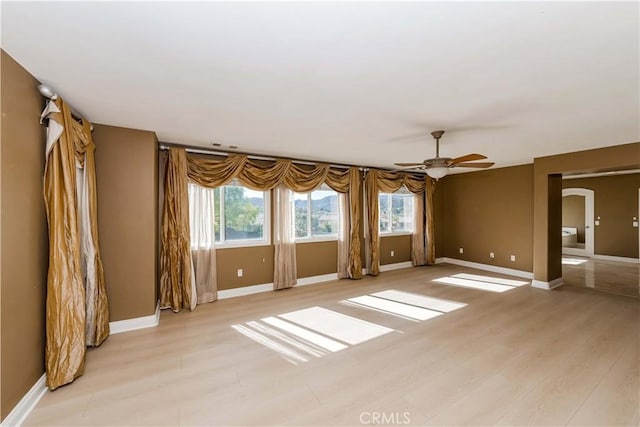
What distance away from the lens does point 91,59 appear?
1.71 metres

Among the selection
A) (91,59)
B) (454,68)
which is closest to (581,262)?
(454,68)

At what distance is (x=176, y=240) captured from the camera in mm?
3742

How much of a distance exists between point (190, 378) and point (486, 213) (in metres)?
6.43

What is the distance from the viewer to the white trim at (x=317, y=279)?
5013 mm

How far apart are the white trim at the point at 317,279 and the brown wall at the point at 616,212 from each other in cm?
757

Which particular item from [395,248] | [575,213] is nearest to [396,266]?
[395,248]

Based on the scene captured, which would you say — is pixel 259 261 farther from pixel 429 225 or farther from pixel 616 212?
pixel 616 212

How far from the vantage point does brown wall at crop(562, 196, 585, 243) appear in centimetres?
831

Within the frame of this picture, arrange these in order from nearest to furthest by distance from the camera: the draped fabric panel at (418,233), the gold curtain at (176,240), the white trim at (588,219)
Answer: the gold curtain at (176,240) → the draped fabric panel at (418,233) → the white trim at (588,219)

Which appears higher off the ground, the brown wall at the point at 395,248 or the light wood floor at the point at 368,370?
the brown wall at the point at 395,248

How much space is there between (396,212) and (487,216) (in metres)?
2.00

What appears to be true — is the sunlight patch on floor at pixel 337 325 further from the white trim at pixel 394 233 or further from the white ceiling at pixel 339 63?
the white trim at pixel 394 233

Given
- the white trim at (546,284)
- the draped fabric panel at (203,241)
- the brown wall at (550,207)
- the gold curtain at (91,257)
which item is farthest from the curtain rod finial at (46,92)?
the white trim at (546,284)

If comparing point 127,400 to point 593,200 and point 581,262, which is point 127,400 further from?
point 593,200
